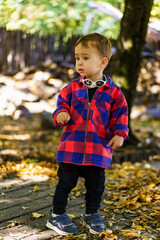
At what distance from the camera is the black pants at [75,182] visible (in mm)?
2574

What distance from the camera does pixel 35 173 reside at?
14.0 ft

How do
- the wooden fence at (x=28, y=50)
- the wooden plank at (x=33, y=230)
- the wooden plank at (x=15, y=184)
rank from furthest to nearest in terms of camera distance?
the wooden fence at (x=28, y=50), the wooden plank at (x=15, y=184), the wooden plank at (x=33, y=230)

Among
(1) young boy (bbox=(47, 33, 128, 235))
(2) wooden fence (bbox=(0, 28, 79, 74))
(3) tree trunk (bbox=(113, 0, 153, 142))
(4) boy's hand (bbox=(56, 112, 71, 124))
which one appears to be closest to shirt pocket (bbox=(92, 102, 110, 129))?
(1) young boy (bbox=(47, 33, 128, 235))

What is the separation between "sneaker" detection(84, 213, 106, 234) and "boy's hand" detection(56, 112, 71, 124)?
82 cm

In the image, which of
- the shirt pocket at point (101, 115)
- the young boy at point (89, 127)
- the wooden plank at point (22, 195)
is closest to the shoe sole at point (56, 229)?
the young boy at point (89, 127)

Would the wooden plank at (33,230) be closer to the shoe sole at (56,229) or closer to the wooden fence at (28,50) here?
the shoe sole at (56,229)

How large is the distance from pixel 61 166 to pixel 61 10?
426 inches

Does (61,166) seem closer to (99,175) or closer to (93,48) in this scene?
(99,175)

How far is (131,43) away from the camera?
537 cm

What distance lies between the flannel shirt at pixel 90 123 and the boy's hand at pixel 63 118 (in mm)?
49

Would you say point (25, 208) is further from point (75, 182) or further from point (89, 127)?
point (89, 127)

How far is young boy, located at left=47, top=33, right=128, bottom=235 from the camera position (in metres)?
2.51

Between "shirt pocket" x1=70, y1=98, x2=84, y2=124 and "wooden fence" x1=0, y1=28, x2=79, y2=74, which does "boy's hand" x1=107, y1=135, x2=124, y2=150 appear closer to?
"shirt pocket" x1=70, y1=98, x2=84, y2=124

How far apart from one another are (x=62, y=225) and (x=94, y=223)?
0.84ft
